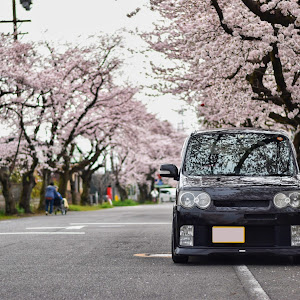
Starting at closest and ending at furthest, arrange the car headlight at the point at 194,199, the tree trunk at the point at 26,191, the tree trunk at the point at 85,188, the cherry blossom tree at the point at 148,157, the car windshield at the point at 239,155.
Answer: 1. the car headlight at the point at 194,199
2. the car windshield at the point at 239,155
3. the tree trunk at the point at 26,191
4. the tree trunk at the point at 85,188
5. the cherry blossom tree at the point at 148,157

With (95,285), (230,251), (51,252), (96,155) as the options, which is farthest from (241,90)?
(96,155)

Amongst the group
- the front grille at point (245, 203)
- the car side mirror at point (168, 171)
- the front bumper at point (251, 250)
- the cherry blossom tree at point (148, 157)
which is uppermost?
the cherry blossom tree at point (148, 157)

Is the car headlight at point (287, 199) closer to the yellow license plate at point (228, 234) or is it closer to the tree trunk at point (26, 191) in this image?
the yellow license plate at point (228, 234)

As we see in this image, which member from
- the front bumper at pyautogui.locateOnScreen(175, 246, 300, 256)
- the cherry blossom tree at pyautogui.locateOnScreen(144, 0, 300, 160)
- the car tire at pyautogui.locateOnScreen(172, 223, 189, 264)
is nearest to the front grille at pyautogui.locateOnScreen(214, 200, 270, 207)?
the front bumper at pyautogui.locateOnScreen(175, 246, 300, 256)

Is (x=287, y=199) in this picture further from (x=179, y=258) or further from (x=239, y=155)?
(x=179, y=258)

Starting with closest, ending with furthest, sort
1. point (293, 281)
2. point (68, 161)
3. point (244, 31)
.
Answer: point (293, 281) < point (244, 31) < point (68, 161)

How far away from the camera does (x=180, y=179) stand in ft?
27.6

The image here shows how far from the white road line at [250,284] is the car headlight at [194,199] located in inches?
32.8

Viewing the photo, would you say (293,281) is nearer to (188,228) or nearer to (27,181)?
(188,228)

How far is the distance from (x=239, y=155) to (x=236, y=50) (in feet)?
29.3

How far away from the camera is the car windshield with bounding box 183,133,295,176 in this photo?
8578mm

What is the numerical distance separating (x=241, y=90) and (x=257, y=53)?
16.7 ft

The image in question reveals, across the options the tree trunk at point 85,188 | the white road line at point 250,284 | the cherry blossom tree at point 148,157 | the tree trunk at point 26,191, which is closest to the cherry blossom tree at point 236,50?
the white road line at point 250,284

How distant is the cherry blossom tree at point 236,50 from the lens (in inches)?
606
